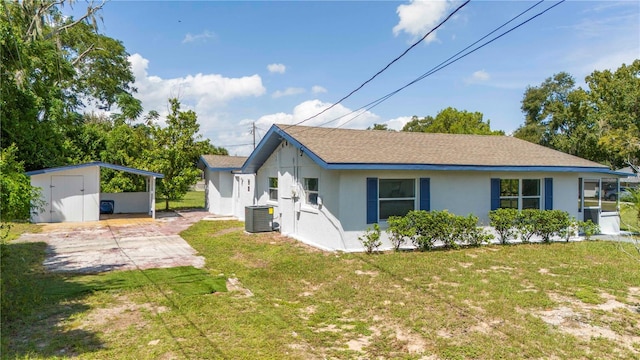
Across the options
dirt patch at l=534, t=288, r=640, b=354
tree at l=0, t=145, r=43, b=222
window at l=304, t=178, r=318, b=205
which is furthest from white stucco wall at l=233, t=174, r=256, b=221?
dirt patch at l=534, t=288, r=640, b=354

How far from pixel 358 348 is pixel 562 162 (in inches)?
461

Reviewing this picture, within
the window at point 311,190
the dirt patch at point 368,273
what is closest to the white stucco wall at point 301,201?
the window at point 311,190

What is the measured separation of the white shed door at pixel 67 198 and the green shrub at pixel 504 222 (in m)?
17.8

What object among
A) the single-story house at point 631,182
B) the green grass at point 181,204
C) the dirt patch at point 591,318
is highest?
the single-story house at point 631,182

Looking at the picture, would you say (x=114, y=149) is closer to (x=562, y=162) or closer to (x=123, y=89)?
(x=123, y=89)

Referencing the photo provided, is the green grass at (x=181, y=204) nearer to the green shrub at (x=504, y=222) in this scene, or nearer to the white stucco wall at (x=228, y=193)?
the white stucco wall at (x=228, y=193)

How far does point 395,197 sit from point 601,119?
74.5ft

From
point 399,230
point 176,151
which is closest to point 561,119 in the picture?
point 399,230

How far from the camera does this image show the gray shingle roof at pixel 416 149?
Result: 1065 centimetres

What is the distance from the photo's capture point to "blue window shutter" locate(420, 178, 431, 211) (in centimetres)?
1095

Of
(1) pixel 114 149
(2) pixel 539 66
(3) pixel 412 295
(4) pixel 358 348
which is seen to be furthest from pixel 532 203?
(1) pixel 114 149

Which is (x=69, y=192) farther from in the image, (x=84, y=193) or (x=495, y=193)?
(x=495, y=193)

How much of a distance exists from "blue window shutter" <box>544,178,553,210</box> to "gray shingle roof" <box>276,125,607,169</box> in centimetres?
62

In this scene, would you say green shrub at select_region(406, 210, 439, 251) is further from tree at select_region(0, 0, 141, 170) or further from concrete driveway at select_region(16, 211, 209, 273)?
tree at select_region(0, 0, 141, 170)
